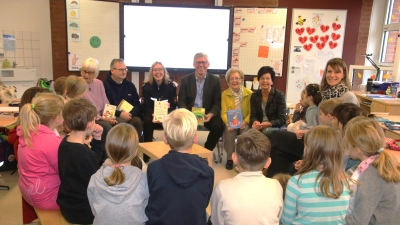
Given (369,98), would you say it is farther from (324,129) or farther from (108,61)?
(108,61)

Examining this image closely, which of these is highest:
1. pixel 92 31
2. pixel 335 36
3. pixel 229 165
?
pixel 335 36

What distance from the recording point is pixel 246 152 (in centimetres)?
168

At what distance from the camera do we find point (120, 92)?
4.32 meters

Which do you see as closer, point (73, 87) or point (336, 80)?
point (73, 87)

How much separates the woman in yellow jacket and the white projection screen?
1676mm

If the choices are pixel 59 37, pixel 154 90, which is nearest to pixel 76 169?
pixel 154 90

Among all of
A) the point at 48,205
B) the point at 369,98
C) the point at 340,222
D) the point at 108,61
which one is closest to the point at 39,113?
the point at 48,205

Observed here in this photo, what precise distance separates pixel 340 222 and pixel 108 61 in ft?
16.1

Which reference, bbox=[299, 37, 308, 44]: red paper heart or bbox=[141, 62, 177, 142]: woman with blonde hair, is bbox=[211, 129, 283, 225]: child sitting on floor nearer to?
bbox=[141, 62, 177, 142]: woman with blonde hair

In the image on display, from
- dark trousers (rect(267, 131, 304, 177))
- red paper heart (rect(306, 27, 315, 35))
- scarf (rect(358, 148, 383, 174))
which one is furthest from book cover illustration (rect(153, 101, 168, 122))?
red paper heart (rect(306, 27, 315, 35))

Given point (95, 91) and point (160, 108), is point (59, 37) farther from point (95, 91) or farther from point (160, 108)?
point (160, 108)

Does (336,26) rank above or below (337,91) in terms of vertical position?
above

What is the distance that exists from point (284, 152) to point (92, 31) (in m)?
3.98

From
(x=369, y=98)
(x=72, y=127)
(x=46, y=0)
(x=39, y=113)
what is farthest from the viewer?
(x=46, y=0)
